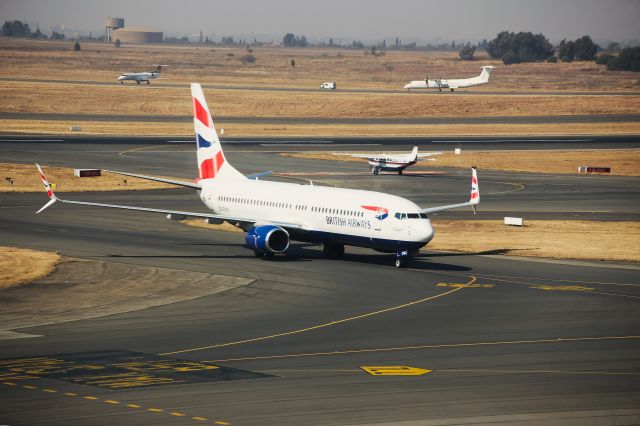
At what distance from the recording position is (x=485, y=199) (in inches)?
4107

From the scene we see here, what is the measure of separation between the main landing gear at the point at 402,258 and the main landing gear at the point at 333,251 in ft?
15.8

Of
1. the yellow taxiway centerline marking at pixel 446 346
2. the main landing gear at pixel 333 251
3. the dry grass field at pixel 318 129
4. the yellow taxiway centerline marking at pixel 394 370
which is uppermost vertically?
the yellow taxiway centerline marking at pixel 394 370

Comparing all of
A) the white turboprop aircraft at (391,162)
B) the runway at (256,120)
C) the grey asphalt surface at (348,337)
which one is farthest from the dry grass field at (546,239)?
the runway at (256,120)

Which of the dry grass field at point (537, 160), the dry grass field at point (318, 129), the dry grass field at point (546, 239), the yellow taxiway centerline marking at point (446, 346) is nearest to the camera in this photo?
the yellow taxiway centerline marking at point (446, 346)

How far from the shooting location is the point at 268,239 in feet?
225

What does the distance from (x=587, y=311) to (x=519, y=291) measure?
6122 mm

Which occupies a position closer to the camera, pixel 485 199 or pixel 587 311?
pixel 587 311

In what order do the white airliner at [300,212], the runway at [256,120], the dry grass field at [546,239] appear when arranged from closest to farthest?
the white airliner at [300,212], the dry grass field at [546,239], the runway at [256,120]

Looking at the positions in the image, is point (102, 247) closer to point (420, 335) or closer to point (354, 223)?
point (354, 223)

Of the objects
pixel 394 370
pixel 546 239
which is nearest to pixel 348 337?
pixel 394 370

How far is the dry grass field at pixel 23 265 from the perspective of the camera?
61.9 meters

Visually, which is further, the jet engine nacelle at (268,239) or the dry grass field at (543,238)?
the dry grass field at (543,238)

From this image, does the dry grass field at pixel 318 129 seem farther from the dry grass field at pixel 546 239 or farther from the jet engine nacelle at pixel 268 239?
the jet engine nacelle at pixel 268 239

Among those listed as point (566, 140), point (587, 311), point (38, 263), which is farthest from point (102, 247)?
point (566, 140)
